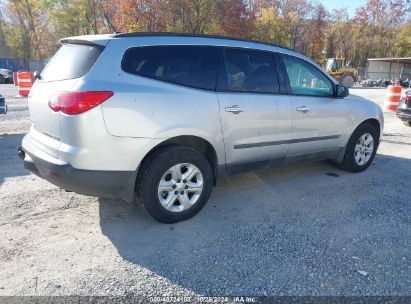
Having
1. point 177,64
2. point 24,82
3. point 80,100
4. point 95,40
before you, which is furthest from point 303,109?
point 24,82

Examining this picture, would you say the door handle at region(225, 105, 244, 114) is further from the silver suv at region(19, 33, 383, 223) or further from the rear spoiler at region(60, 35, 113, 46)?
the rear spoiler at region(60, 35, 113, 46)

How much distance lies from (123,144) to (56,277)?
1227 mm

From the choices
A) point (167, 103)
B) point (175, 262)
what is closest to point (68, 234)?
point (175, 262)

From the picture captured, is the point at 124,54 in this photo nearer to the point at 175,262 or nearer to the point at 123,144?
the point at 123,144

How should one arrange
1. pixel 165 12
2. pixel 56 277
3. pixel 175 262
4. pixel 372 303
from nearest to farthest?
pixel 372 303 → pixel 56 277 → pixel 175 262 → pixel 165 12

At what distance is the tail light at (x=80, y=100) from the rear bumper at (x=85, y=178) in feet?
1.64

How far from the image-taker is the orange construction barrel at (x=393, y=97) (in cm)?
1213

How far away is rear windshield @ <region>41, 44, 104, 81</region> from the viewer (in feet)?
10.4

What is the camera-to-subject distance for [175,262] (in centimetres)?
296

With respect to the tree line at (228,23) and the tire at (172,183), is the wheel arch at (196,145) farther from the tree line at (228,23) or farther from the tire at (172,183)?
the tree line at (228,23)

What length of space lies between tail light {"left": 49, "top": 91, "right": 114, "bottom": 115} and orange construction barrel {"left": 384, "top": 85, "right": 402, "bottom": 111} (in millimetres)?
11964

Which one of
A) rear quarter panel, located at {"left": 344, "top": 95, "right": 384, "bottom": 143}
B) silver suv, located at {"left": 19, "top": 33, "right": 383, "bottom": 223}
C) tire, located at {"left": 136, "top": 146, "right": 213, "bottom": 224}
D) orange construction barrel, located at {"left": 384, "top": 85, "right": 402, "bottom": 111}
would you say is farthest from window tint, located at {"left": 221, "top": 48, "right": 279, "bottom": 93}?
orange construction barrel, located at {"left": 384, "top": 85, "right": 402, "bottom": 111}

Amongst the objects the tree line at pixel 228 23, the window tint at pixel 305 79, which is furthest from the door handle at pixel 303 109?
the tree line at pixel 228 23

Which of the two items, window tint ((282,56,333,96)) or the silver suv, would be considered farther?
window tint ((282,56,333,96))
